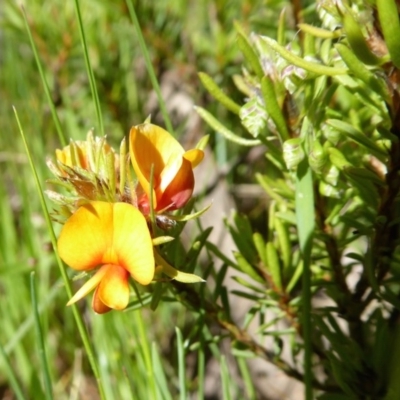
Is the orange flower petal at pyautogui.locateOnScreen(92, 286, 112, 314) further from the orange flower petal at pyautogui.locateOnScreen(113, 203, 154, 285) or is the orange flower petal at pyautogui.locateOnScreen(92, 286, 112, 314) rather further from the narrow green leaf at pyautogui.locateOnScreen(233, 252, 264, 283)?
the narrow green leaf at pyautogui.locateOnScreen(233, 252, 264, 283)

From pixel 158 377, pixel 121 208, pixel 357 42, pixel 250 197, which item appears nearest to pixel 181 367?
pixel 158 377

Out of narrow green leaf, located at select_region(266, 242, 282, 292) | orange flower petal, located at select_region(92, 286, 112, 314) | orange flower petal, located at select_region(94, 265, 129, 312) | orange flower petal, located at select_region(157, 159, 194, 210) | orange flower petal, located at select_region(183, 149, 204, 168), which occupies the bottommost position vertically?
narrow green leaf, located at select_region(266, 242, 282, 292)

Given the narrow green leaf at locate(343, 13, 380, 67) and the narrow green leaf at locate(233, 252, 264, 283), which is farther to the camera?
the narrow green leaf at locate(233, 252, 264, 283)

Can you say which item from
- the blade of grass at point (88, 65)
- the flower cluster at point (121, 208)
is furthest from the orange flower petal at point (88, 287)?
the blade of grass at point (88, 65)

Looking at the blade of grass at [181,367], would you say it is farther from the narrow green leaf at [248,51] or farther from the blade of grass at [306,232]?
the narrow green leaf at [248,51]

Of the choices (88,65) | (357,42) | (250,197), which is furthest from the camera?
(250,197)

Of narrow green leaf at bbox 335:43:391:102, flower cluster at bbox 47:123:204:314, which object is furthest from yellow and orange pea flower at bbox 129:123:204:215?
narrow green leaf at bbox 335:43:391:102

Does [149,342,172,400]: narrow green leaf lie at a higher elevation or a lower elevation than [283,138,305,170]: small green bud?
lower

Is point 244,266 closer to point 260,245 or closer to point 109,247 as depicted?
point 260,245
